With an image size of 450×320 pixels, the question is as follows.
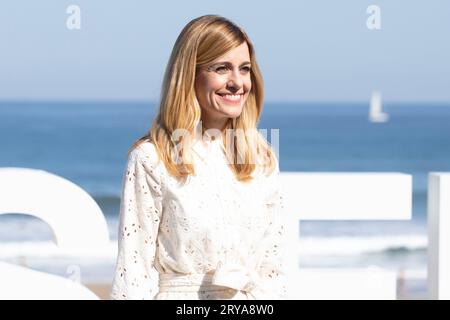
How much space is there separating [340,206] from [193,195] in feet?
7.22

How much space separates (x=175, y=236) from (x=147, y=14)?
3693 cm

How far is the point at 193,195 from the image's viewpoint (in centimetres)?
282

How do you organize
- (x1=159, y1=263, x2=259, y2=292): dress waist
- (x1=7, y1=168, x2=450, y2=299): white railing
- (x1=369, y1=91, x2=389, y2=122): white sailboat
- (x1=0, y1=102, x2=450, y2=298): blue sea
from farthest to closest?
(x1=369, y1=91, x2=389, y2=122): white sailboat < (x1=0, y1=102, x2=450, y2=298): blue sea < (x1=7, y1=168, x2=450, y2=299): white railing < (x1=159, y1=263, x2=259, y2=292): dress waist

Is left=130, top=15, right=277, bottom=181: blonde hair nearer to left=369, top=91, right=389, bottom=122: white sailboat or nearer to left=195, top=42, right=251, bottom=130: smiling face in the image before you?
left=195, top=42, right=251, bottom=130: smiling face

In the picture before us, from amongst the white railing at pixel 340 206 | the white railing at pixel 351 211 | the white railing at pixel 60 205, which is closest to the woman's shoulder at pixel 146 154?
the white railing at pixel 60 205

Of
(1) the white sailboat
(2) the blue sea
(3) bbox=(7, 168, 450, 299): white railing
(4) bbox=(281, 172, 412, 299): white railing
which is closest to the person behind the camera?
(3) bbox=(7, 168, 450, 299): white railing

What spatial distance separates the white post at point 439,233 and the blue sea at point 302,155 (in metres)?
7.45

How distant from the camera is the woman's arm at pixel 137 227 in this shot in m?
2.80

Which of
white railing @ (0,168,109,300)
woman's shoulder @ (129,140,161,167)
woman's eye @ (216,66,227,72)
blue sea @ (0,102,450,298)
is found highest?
blue sea @ (0,102,450,298)

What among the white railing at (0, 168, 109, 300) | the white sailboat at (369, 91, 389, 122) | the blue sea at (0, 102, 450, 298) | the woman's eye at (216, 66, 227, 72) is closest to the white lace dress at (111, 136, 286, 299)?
the woman's eye at (216, 66, 227, 72)

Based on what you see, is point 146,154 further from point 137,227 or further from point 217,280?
point 217,280

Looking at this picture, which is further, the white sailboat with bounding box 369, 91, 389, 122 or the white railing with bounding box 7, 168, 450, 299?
the white sailboat with bounding box 369, 91, 389, 122

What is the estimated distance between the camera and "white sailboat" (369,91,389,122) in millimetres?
39469

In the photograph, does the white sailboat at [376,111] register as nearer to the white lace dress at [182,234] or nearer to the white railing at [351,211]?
the white railing at [351,211]
